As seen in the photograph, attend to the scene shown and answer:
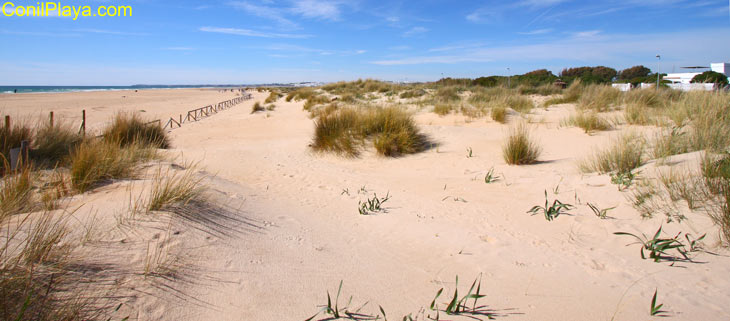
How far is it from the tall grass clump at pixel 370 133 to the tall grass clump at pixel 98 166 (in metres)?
4.16

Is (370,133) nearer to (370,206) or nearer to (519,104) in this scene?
(370,206)

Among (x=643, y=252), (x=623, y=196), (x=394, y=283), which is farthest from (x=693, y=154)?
(x=394, y=283)

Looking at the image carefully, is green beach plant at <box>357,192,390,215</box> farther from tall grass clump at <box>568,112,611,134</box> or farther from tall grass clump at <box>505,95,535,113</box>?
tall grass clump at <box>505,95,535,113</box>

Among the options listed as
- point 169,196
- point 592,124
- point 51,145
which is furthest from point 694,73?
point 51,145

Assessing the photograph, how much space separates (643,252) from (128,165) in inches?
219

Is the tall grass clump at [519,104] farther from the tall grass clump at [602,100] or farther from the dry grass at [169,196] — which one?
the dry grass at [169,196]

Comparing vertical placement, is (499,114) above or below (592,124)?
above

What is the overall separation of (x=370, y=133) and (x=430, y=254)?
19.1 feet

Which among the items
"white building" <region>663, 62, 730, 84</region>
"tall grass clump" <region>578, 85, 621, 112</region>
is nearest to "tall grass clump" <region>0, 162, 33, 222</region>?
Result: "tall grass clump" <region>578, 85, 621, 112</region>

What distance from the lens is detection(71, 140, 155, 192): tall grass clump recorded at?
157 inches

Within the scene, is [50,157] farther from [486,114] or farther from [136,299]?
[486,114]

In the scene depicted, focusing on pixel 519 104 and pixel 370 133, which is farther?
pixel 519 104

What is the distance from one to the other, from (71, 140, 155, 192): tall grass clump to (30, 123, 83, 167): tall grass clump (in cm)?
151

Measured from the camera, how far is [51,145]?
6.02 m
